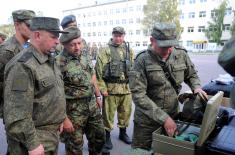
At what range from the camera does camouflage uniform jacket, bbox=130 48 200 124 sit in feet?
8.99

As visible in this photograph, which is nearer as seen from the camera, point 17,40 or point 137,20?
point 17,40

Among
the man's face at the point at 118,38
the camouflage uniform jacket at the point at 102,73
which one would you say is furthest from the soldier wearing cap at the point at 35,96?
the man's face at the point at 118,38

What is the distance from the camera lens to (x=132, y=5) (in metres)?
58.0

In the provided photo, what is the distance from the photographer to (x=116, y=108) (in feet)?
15.8

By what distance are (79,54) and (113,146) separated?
1800mm

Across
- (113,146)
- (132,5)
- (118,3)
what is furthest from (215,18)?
(113,146)

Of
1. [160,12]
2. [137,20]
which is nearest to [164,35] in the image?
Answer: [160,12]

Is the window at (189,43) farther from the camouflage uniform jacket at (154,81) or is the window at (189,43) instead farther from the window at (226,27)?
the camouflage uniform jacket at (154,81)

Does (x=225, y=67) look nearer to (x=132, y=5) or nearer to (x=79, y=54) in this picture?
(x=79, y=54)

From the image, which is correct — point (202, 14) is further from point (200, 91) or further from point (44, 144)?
point (44, 144)

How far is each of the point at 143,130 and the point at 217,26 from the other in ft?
155

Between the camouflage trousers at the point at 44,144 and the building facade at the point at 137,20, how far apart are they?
37.6m

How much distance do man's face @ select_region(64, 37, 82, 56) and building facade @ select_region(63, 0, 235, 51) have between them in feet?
120

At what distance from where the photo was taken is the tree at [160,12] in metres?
43.8
